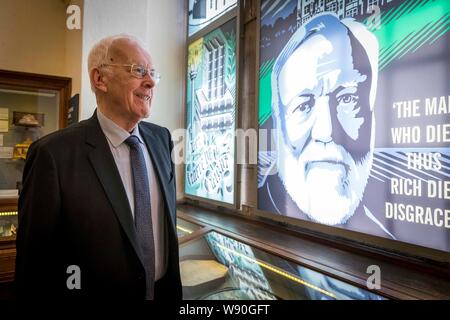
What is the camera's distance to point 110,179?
1.07 metres

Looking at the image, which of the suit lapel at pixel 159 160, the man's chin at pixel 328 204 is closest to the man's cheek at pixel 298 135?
the man's chin at pixel 328 204

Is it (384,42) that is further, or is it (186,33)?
(186,33)

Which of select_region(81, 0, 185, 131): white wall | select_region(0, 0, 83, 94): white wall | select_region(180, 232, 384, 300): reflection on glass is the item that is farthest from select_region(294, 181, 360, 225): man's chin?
select_region(0, 0, 83, 94): white wall

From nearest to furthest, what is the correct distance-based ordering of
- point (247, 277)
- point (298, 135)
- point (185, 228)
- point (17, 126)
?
1. point (247, 277)
2. point (298, 135)
3. point (185, 228)
4. point (17, 126)

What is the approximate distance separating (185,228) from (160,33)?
2.11 metres

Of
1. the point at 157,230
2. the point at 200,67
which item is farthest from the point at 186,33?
the point at 157,230

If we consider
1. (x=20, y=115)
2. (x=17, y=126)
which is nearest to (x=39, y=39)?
(x=20, y=115)

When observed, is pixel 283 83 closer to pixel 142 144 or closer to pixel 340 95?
pixel 340 95

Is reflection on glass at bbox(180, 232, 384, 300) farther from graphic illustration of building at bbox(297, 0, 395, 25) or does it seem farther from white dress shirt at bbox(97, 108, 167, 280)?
graphic illustration of building at bbox(297, 0, 395, 25)

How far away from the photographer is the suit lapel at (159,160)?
1.23m

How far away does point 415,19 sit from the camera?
1494 mm

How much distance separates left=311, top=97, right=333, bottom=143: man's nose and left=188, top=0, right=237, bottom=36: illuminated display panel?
53.7 inches

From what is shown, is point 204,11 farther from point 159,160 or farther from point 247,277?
point 247,277
